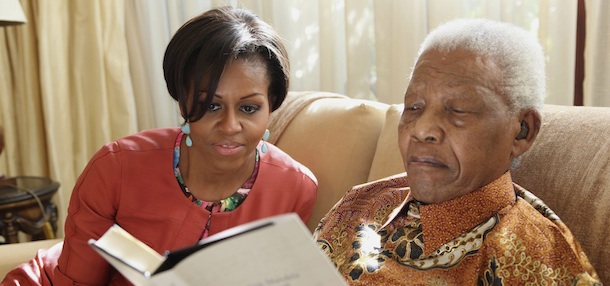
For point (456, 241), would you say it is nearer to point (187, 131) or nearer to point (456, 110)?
point (456, 110)

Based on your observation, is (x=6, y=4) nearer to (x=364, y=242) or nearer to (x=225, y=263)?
(x=364, y=242)

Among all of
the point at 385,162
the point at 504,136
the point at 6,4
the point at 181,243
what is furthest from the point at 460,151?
the point at 6,4

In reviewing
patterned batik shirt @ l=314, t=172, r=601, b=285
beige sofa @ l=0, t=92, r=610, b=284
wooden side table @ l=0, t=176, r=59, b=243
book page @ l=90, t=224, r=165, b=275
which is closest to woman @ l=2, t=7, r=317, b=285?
beige sofa @ l=0, t=92, r=610, b=284

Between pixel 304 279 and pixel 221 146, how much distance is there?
0.88m

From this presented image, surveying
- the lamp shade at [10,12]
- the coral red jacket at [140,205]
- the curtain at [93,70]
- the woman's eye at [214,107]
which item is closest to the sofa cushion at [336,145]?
the coral red jacket at [140,205]

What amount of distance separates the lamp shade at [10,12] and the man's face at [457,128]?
1.92m

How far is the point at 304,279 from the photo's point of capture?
28.8 inches

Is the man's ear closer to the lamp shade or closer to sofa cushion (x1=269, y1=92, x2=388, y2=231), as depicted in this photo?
sofa cushion (x1=269, y1=92, x2=388, y2=231)

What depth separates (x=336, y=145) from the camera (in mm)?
1897

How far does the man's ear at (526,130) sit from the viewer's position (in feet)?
4.16

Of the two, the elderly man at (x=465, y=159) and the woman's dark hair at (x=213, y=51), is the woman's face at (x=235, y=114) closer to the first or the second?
the woman's dark hair at (x=213, y=51)

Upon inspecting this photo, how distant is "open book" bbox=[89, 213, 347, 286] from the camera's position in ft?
2.26

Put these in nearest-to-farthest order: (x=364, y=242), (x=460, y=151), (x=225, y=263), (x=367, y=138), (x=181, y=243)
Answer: (x=225, y=263) → (x=460, y=151) → (x=364, y=242) → (x=181, y=243) → (x=367, y=138)

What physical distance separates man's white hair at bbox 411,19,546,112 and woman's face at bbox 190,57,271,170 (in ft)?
1.52
